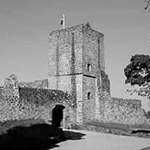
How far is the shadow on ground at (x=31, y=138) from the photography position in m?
8.83

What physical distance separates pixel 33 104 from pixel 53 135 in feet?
14.7

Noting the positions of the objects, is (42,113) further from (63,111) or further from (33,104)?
(63,111)

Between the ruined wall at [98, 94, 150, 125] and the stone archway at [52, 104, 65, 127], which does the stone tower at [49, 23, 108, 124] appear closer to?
the ruined wall at [98, 94, 150, 125]

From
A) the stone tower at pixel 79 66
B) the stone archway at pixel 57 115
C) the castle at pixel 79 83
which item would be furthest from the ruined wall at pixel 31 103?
the stone tower at pixel 79 66

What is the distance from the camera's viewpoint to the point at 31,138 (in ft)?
32.9

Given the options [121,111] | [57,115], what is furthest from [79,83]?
[121,111]

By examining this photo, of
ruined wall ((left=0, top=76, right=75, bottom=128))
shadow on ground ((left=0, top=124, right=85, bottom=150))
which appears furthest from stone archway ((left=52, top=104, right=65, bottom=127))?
shadow on ground ((left=0, top=124, right=85, bottom=150))

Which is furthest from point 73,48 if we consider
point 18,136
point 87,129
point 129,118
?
point 18,136

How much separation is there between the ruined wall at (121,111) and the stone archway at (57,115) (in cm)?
336

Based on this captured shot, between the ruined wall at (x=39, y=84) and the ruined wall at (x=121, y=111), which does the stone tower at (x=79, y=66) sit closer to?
the ruined wall at (x=121, y=111)

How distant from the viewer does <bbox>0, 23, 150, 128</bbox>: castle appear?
1828cm

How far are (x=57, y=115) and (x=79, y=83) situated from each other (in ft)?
9.24

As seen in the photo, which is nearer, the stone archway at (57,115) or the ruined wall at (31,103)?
the ruined wall at (31,103)

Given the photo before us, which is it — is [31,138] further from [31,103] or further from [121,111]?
[121,111]
